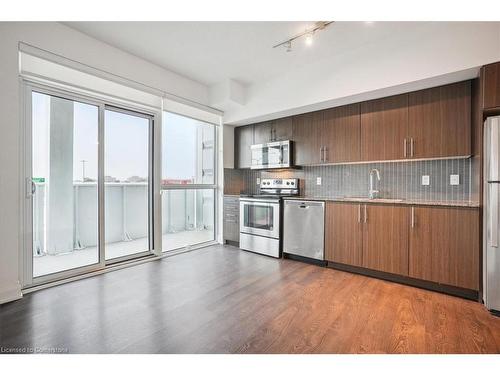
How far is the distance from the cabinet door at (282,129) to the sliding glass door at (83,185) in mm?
1989

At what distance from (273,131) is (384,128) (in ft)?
5.72

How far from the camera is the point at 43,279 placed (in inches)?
108

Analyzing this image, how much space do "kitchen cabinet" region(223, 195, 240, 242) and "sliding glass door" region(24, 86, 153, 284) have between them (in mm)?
1363

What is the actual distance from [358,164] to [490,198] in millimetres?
1649

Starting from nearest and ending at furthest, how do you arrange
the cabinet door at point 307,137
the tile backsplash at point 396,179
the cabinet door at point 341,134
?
the tile backsplash at point 396,179, the cabinet door at point 341,134, the cabinet door at point 307,137

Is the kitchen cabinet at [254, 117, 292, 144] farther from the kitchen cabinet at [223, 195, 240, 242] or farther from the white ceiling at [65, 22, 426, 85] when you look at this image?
the kitchen cabinet at [223, 195, 240, 242]

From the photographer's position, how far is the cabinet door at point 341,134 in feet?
11.2

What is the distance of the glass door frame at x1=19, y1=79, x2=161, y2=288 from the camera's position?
255 centimetres

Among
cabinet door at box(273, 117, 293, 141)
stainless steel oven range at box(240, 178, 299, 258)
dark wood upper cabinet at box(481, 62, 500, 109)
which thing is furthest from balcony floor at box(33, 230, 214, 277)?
dark wood upper cabinet at box(481, 62, 500, 109)

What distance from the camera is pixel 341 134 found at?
354 centimetres

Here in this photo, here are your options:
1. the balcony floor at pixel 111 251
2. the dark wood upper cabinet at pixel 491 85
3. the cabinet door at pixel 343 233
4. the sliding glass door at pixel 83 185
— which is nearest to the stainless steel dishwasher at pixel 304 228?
the cabinet door at pixel 343 233

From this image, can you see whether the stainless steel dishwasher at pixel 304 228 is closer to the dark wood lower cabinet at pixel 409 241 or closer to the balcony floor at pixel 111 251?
the dark wood lower cabinet at pixel 409 241
